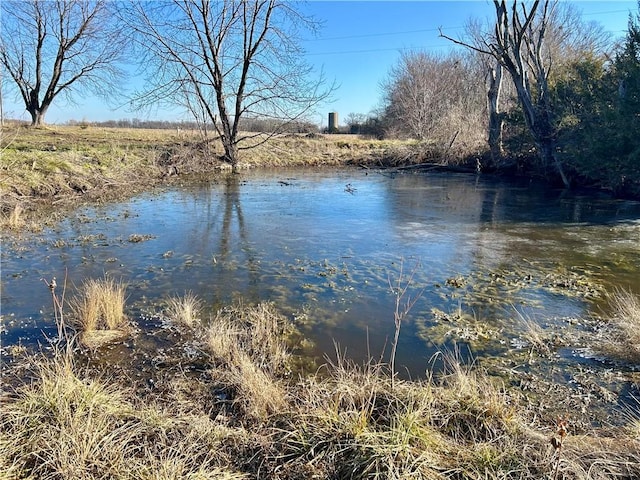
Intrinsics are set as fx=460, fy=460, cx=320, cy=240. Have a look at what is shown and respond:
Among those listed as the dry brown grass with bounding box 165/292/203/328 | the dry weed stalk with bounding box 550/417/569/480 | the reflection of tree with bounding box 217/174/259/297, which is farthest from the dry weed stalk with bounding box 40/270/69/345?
the dry weed stalk with bounding box 550/417/569/480

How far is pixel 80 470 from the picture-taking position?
2.65 metres

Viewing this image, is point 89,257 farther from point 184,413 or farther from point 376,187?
point 376,187

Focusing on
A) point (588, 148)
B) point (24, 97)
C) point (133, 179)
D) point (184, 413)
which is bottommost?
point (184, 413)

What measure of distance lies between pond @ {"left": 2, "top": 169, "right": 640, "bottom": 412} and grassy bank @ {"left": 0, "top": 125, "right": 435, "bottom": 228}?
1.66 meters

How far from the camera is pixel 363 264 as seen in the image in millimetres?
7738

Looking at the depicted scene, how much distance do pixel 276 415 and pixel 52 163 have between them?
1378 centimetres

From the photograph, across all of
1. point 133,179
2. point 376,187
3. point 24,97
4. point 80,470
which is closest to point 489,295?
point 80,470

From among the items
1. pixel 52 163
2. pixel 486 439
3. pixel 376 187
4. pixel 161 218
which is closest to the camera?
pixel 486 439

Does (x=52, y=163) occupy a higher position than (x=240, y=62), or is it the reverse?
(x=240, y=62)

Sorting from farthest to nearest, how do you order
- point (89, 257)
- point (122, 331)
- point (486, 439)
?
point (89, 257), point (122, 331), point (486, 439)

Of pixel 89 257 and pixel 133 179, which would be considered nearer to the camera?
pixel 89 257

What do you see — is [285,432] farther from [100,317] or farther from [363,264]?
[363,264]

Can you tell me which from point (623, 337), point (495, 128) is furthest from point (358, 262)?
point (495, 128)

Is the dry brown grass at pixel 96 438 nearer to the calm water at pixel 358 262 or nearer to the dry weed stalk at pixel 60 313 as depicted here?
the dry weed stalk at pixel 60 313
